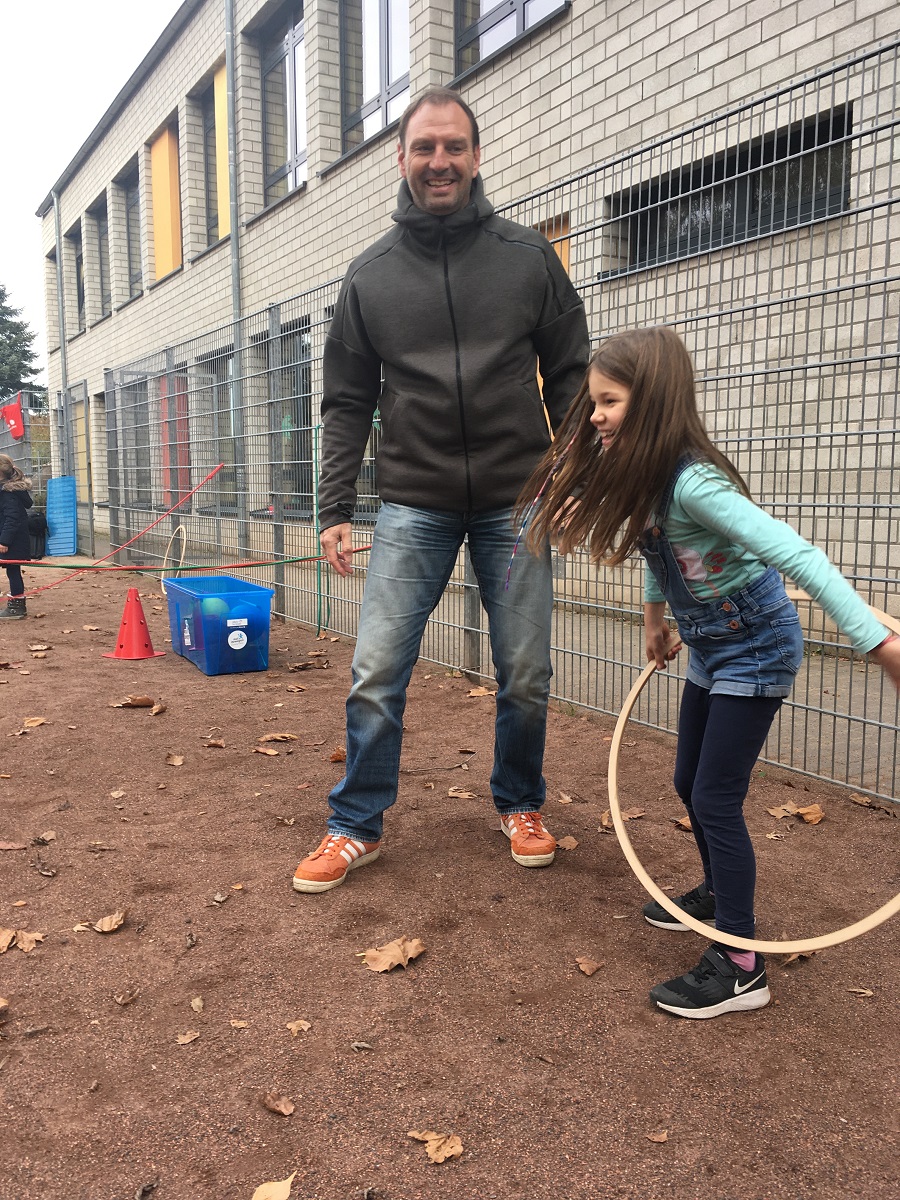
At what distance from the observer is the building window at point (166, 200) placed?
19047 millimetres

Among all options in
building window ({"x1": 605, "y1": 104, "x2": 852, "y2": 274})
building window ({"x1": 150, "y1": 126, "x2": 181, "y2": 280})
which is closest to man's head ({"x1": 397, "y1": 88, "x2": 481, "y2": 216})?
building window ({"x1": 605, "y1": 104, "x2": 852, "y2": 274})

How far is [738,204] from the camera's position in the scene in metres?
4.15

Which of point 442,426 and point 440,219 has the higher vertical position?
point 440,219

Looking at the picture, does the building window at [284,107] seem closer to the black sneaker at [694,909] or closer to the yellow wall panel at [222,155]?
the yellow wall panel at [222,155]

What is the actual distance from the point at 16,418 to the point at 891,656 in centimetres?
1770

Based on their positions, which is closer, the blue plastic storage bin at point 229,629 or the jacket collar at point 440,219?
the jacket collar at point 440,219

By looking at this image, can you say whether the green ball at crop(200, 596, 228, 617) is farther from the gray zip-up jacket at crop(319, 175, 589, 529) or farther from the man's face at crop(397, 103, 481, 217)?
the man's face at crop(397, 103, 481, 217)

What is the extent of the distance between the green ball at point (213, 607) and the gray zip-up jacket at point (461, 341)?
3.54 m

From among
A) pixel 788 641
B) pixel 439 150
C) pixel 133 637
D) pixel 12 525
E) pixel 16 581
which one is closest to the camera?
pixel 788 641

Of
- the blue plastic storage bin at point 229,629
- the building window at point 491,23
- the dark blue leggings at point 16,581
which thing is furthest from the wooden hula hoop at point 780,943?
the building window at point 491,23

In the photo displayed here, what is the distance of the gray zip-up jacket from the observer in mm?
3068

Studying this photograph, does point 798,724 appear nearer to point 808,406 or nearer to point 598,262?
point 808,406

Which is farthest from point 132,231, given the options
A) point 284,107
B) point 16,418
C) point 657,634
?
point 657,634

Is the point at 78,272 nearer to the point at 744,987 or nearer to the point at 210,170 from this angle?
the point at 210,170
